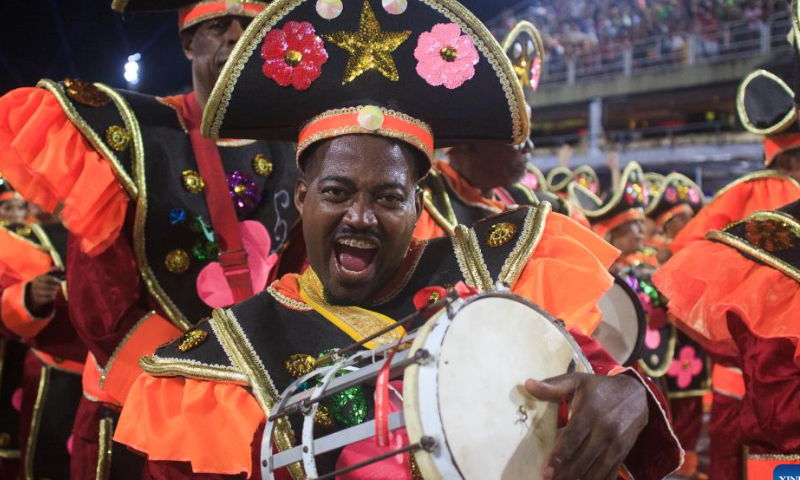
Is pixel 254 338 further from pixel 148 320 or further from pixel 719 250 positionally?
pixel 719 250

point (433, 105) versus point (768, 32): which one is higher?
point (768, 32)

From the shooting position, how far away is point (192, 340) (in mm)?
2010

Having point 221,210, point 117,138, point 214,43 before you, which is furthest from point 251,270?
point 214,43

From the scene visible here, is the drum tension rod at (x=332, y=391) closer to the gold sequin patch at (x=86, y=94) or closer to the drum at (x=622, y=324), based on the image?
the gold sequin patch at (x=86, y=94)

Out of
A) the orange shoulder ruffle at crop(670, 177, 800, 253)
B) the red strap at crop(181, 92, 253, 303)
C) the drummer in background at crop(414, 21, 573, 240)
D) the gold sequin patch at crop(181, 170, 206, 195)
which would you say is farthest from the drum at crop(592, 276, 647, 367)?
the gold sequin patch at crop(181, 170, 206, 195)

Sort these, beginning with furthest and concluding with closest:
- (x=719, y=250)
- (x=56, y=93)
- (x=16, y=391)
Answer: (x=16, y=391)
(x=719, y=250)
(x=56, y=93)

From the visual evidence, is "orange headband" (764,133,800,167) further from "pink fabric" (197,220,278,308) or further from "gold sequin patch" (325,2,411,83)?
"gold sequin patch" (325,2,411,83)

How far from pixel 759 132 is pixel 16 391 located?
4334mm

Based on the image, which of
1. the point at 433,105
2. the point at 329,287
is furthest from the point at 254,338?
the point at 433,105

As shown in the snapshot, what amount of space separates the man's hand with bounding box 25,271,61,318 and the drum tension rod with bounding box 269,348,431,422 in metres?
2.54

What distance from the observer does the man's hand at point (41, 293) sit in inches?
155

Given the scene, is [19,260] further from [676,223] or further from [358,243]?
[676,223]

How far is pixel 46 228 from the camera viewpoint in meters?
4.56

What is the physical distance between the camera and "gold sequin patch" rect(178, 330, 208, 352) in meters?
1.99
